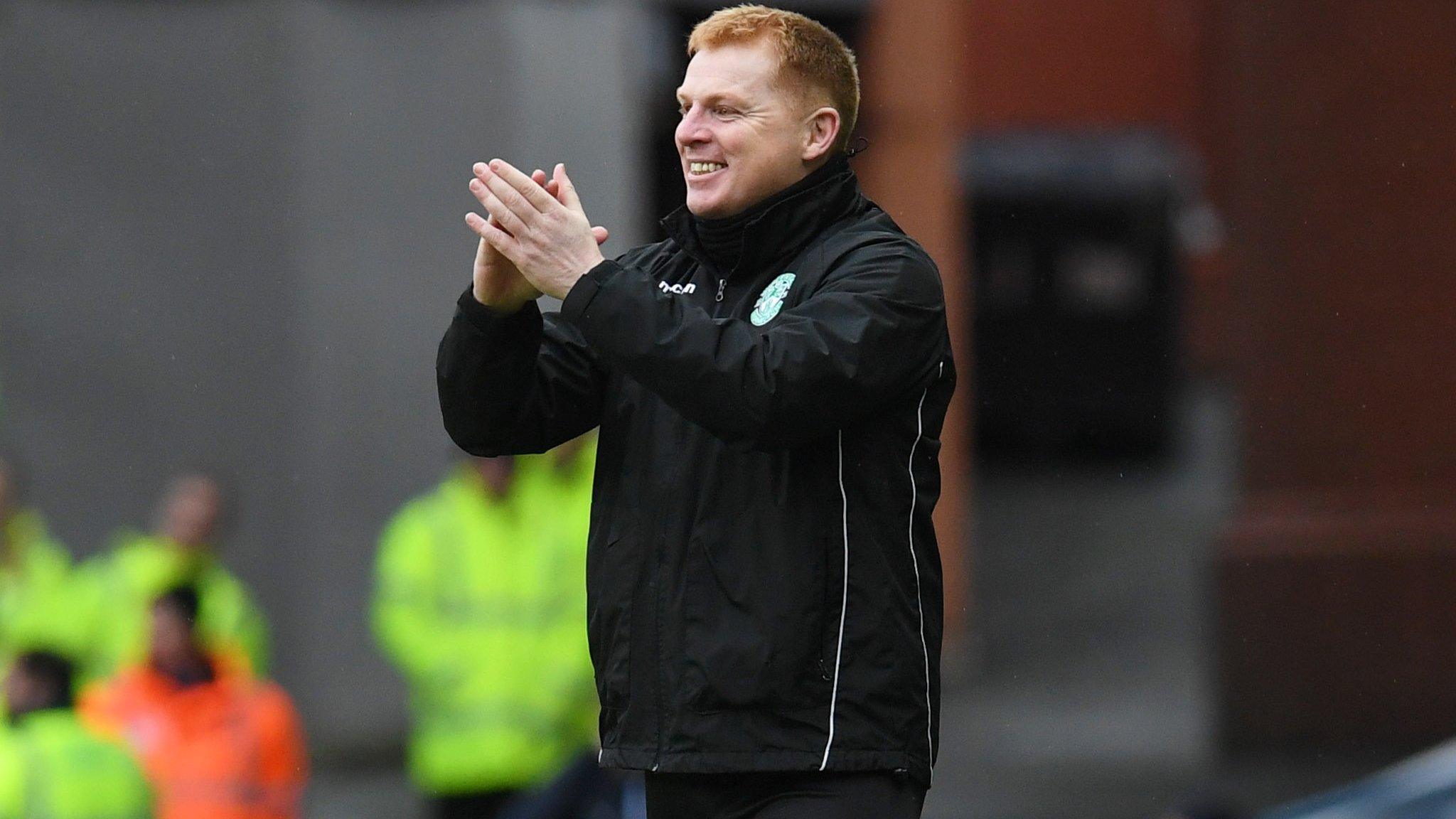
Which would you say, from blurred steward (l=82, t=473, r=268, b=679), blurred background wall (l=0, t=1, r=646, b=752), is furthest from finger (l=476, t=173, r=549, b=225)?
blurred background wall (l=0, t=1, r=646, b=752)

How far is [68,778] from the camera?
5590 mm

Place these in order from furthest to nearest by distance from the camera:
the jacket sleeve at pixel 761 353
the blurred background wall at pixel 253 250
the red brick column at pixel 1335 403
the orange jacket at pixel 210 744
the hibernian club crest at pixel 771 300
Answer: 1. the blurred background wall at pixel 253 250
2. the red brick column at pixel 1335 403
3. the orange jacket at pixel 210 744
4. the hibernian club crest at pixel 771 300
5. the jacket sleeve at pixel 761 353

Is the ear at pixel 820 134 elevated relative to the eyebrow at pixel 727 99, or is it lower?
lower

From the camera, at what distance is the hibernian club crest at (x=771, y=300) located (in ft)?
10.8

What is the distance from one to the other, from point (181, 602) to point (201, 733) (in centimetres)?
66

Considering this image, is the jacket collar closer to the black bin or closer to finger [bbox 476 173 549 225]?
finger [bbox 476 173 549 225]

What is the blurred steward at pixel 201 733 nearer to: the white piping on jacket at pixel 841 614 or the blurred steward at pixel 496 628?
the blurred steward at pixel 496 628

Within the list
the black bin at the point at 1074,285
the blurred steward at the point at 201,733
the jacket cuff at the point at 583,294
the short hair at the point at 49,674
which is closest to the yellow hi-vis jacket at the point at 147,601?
the blurred steward at the point at 201,733

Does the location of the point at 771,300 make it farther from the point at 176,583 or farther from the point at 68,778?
the point at 176,583

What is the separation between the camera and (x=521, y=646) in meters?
8.08

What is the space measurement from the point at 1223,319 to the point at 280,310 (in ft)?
64.1

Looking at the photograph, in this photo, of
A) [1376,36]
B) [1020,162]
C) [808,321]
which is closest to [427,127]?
[1376,36]

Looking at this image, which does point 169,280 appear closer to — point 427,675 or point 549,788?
point 427,675

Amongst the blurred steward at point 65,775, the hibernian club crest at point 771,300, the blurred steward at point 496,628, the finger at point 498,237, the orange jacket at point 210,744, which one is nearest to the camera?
the finger at point 498,237
